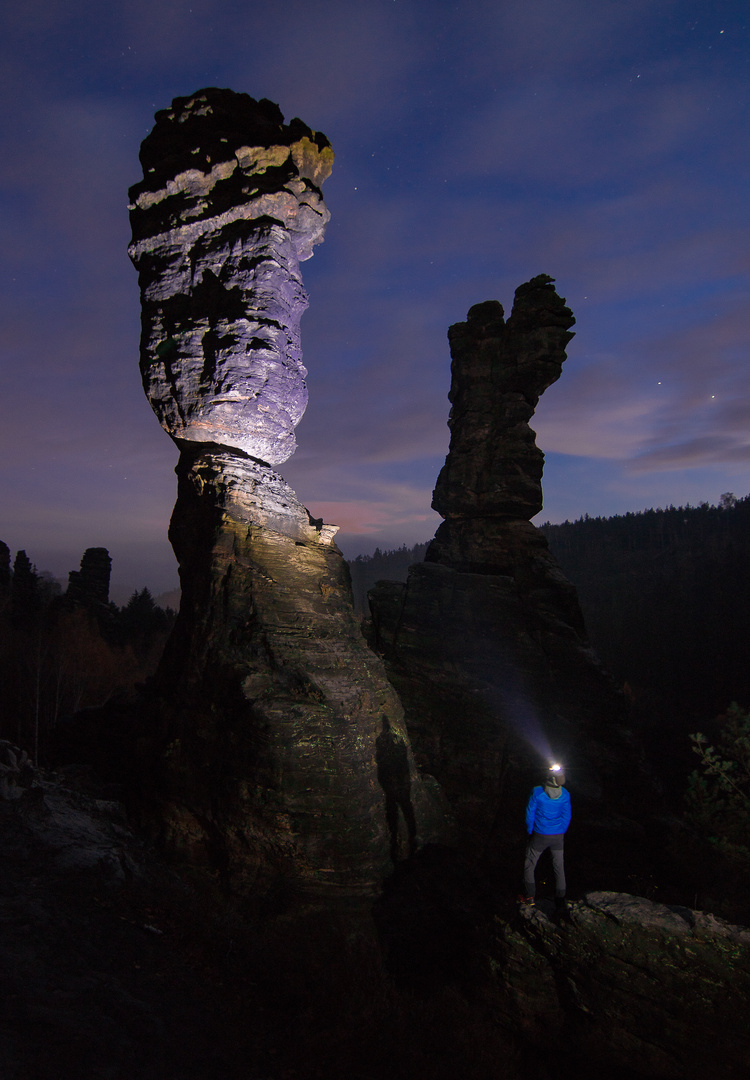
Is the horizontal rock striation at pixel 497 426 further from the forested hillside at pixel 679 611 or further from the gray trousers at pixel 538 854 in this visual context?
the forested hillside at pixel 679 611

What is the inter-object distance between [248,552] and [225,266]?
8967mm

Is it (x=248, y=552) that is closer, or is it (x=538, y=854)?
(x=538, y=854)

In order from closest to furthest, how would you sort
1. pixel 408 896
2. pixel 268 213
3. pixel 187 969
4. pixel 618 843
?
1. pixel 187 969
2. pixel 408 896
3. pixel 268 213
4. pixel 618 843

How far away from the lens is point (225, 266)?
47.6 ft

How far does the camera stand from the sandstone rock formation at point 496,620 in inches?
661

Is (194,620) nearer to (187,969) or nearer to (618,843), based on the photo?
(187,969)

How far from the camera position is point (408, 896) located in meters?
11.2

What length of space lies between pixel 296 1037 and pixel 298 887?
8.86 ft

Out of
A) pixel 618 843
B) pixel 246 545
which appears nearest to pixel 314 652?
pixel 246 545

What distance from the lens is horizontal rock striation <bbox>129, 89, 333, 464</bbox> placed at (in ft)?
45.9

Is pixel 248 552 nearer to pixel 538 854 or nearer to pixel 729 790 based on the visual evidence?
pixel 538 854

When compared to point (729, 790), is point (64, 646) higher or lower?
higher

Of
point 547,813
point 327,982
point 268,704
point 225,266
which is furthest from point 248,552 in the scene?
point 327,982

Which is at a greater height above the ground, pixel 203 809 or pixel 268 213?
pixel 268 213
